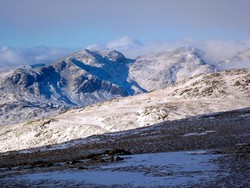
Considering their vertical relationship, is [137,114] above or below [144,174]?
above

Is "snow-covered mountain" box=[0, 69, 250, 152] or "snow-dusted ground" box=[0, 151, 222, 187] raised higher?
"snow-covered mountain" box=[0, 69, 250, 152]

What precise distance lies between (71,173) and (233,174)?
13.2 m

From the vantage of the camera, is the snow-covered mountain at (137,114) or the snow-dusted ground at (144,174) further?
the snow-covered mountain at (137,114)

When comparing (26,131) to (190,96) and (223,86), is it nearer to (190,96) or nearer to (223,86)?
(190,96)

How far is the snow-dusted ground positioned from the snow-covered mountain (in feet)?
205

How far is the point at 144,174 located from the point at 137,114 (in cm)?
8198

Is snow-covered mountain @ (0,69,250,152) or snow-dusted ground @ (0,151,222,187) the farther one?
snow-covered mountain @ (0,69,250,152)

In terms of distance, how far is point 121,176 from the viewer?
27094 millimetres

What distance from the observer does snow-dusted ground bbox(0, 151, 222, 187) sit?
79.6ft

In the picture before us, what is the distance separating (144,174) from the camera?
1067 inches

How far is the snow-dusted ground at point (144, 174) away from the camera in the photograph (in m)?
24.3

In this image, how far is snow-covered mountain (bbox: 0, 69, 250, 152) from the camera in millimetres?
99688

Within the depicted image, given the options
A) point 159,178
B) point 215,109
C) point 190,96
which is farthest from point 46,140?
point 159,178

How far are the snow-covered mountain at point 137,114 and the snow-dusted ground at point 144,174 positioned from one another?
6248 centimetres
